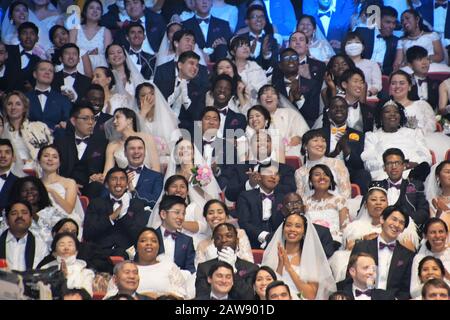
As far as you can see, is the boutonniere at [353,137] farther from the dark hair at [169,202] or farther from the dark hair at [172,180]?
the dark hair at [169,202]

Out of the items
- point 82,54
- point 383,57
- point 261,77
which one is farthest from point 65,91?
point 383,57

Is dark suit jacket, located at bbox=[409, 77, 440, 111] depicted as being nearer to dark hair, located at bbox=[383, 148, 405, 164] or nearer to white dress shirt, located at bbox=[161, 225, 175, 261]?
dark hair, located at bbox=[383, 148, 405, 164]

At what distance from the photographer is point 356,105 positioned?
16.0 m

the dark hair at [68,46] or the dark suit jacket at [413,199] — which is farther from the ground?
the dark hair at [68,46]

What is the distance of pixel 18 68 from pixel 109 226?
2575 mm

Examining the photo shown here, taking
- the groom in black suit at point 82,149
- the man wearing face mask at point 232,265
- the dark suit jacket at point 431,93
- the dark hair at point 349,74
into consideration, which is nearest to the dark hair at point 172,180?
the groom in black suit at point 82,149

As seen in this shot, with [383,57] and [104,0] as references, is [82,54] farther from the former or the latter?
[383,57]

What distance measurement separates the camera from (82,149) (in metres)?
15.6

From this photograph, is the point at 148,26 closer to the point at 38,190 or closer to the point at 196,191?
the point at 196,191

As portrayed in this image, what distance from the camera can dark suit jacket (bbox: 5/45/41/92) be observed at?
16.5 metres

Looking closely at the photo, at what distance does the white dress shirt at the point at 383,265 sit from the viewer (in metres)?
14.1

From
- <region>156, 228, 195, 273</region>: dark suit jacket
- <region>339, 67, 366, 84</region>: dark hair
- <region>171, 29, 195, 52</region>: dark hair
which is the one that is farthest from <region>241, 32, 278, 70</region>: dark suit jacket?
<region>156, 228, 195, 273</region>: dark suit jacket

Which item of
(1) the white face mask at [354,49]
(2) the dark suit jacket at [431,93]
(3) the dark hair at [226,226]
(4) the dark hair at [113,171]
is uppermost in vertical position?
(1) the white face mask at [354,49]

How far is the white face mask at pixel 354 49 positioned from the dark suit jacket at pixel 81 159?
2613 millimetres
